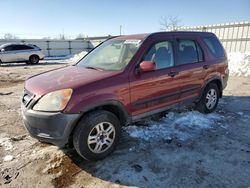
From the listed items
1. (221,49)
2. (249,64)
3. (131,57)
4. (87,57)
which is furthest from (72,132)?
(249,64)

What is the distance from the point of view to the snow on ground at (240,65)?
36.9 ft

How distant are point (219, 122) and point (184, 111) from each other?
869 millimetres

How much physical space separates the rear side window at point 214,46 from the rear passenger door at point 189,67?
0.41 m

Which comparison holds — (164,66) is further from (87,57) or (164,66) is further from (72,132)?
(72,132)

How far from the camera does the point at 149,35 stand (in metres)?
4.14

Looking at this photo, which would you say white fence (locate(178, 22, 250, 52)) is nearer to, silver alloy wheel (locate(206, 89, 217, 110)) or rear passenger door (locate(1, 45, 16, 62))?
silver alloy wheel (locate(206, 89, 217, 110))

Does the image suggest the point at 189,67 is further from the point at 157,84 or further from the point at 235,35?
the point at 235,35

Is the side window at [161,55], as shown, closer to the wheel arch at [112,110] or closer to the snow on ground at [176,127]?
the wheel arch at [112,110]

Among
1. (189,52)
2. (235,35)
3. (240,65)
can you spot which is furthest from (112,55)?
(235,35)

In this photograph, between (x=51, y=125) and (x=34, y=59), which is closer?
(x=51, y=125)

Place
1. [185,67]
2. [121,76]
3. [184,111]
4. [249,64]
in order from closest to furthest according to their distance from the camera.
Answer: [121,76] → [185,67] → [184,111] → [249,64]

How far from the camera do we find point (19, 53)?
17.1 metres

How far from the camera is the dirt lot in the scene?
307 cm

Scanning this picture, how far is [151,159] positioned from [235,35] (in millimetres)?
13662
